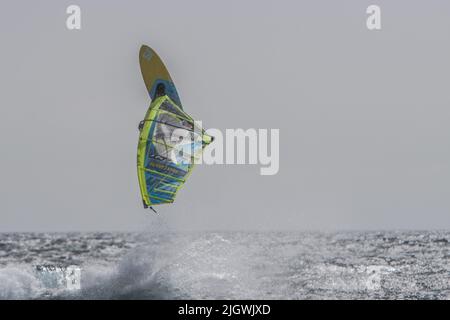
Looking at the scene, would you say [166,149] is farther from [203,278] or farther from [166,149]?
[203,278]

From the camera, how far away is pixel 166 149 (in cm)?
2400

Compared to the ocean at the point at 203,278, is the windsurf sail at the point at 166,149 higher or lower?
higher

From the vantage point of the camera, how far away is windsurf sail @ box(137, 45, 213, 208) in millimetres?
23656

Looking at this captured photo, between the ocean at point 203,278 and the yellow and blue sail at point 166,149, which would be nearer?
the yellow and blue sail at point 166,149

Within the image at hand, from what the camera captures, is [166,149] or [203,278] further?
[203,278]

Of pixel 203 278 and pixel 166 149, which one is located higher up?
pixel 166 149

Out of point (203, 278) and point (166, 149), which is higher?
point (166, 149)

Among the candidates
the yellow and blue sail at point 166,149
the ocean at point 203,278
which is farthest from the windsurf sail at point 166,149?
the ocean at point 203,278

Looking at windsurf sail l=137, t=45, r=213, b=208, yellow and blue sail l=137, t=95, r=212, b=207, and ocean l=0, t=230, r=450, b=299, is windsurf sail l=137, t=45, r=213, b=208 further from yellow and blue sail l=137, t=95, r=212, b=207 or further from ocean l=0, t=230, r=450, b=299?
ocean l=0, t=230, r=450, b=299

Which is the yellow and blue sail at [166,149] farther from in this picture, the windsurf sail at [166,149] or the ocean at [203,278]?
the ocean at [203,278]

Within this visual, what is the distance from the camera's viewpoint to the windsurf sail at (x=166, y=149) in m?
23.7

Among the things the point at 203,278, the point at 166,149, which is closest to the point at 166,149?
the point at 166,149

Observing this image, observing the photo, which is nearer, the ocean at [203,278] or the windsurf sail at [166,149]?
the windsurf sail at [166,149]
